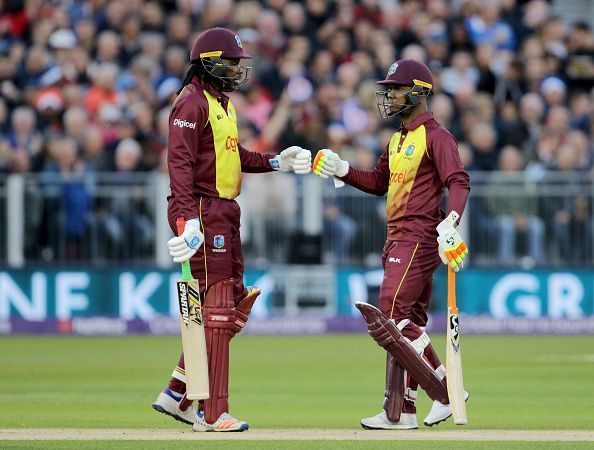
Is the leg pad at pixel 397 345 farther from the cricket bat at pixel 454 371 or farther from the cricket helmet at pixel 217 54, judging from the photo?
the cricket helmet at pixel 217 54

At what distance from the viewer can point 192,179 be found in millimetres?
9484

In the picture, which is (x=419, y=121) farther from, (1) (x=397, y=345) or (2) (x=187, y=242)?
(2) (x=187, y=242)

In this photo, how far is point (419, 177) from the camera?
9.98m

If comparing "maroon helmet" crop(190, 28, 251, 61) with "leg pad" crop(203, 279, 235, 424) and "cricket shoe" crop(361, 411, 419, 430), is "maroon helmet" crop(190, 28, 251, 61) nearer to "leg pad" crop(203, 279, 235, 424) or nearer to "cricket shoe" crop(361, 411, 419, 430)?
"leg pad" crop(203, 279, 235, 424)

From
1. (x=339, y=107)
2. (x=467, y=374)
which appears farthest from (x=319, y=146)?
(x=467, y=374)

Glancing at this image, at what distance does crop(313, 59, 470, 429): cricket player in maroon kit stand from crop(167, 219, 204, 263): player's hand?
3.92ft

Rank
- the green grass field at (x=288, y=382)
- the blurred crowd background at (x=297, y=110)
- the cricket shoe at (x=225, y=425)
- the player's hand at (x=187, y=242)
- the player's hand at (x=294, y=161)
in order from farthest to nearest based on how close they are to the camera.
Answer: the blurred crowd background at (x=297, y=110) → the green grass field at (x=288, y=382) → the player's hand at (x=294, y=161) → the cricket shoe at (x=225, y=425) → the player's hand at (x=187, y=242)

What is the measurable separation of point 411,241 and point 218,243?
128 centimetres

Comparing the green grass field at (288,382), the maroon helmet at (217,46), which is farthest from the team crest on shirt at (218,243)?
the green grass field at (288,382)

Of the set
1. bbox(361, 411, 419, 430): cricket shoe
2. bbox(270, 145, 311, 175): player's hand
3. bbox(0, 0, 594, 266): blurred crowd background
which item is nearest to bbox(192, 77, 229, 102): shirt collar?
bbox(270, 145, 311, 175): player's hand

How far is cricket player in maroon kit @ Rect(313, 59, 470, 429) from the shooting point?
975cm

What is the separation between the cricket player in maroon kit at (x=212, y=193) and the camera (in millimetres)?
9492

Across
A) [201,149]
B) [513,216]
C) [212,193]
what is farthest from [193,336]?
[513,216]

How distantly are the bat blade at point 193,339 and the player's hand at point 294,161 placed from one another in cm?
114
